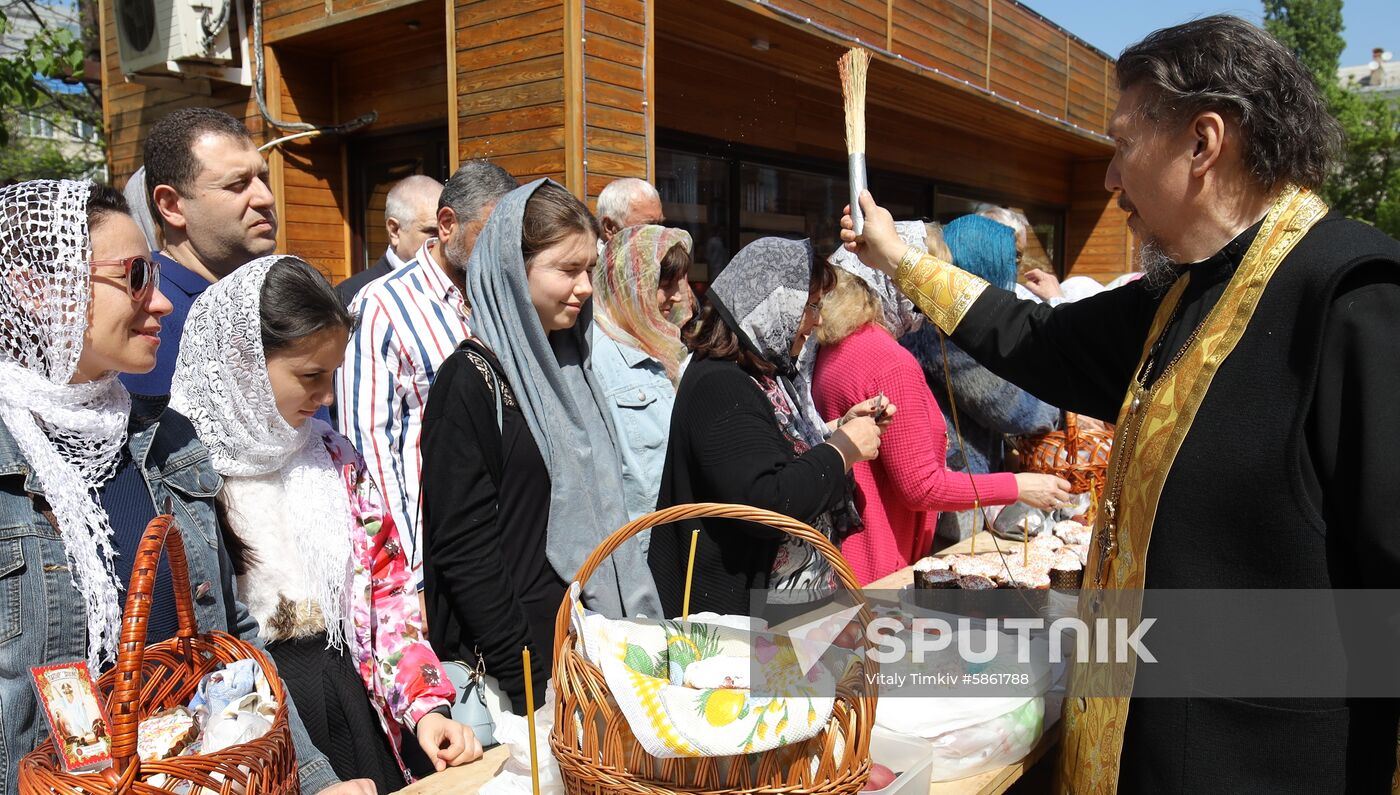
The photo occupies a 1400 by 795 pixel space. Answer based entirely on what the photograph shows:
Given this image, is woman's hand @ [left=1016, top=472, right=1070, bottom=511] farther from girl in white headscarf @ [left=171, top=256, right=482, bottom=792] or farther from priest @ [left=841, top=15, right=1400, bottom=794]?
girl in white headscarf @ [left=171, top=256, right=482, bottom=792]

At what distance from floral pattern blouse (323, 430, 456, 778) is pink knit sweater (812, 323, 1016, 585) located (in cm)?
132

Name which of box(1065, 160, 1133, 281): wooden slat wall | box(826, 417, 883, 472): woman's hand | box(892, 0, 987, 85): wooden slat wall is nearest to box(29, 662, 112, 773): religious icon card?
box(826, 417, 883, 472): woman's hand

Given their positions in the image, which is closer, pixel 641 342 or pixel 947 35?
pixel 641 342

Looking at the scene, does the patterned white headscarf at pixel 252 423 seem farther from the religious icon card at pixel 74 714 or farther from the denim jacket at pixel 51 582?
the religious icon card at pixel 74 714

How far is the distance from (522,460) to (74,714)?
952 millimetres

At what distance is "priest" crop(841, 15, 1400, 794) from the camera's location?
1.23 metres

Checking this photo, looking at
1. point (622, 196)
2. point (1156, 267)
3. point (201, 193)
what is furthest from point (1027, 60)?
point (201, 193)

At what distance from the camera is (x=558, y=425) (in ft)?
6.59

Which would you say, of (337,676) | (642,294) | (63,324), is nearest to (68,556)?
(63,324)

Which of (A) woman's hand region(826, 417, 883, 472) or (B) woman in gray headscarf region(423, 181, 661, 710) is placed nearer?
(B) woman in gray headscarf region(423, 181, 661, 710)

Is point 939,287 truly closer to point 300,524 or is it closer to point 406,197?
point 300,524

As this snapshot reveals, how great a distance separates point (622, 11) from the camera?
434 centimetres

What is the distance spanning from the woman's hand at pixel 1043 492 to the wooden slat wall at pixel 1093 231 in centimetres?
1041

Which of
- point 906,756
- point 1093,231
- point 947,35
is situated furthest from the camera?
point 1093,231
